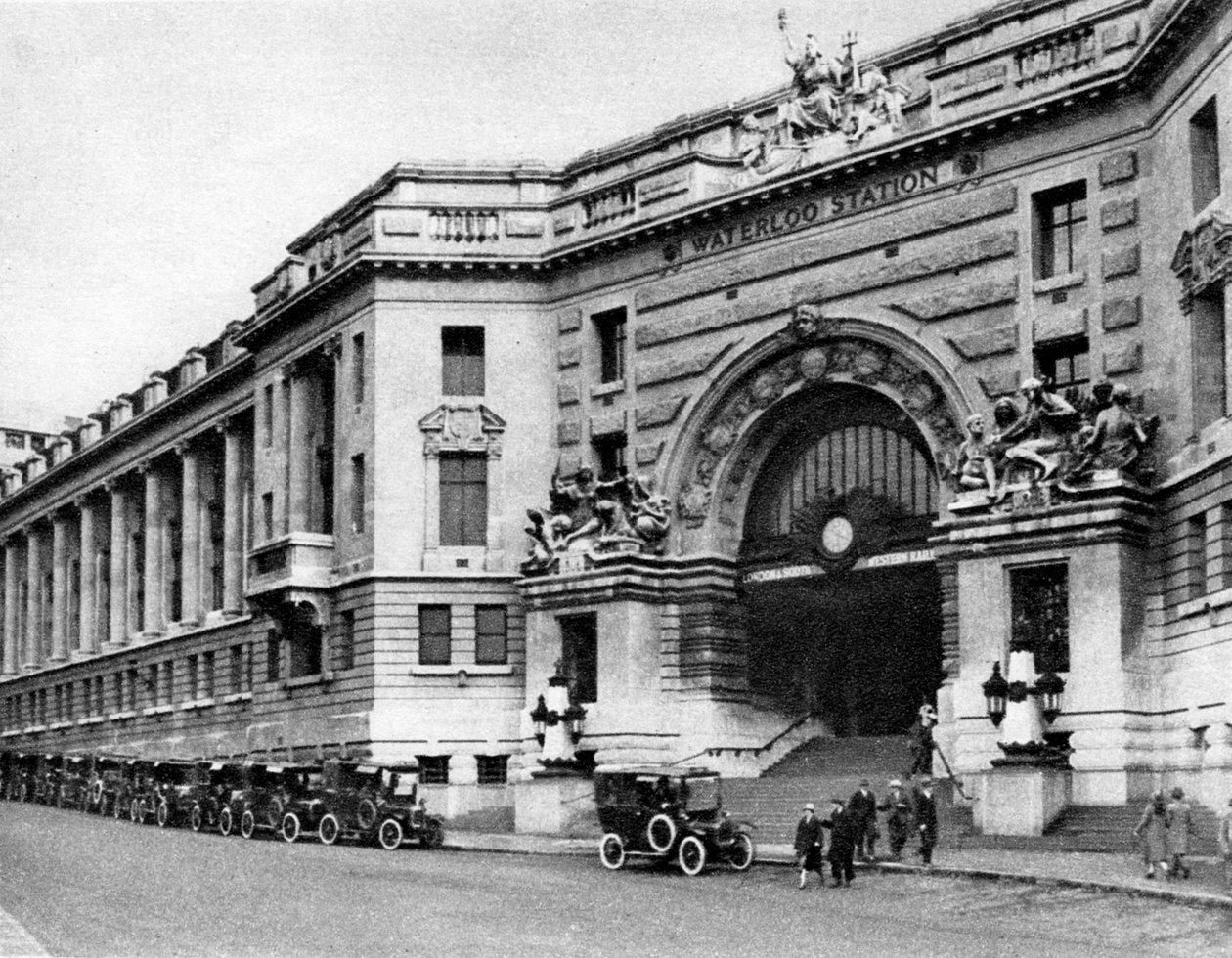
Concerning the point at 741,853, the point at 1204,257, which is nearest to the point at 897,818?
the point at 741,853

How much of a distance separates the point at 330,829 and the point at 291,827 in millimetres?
1401

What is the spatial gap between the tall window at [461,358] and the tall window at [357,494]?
3364mm

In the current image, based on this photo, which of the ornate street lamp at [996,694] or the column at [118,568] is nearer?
the ornate street lamp at [996,694]

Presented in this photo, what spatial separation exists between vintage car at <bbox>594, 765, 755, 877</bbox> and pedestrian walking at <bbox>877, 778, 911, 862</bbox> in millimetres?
2436

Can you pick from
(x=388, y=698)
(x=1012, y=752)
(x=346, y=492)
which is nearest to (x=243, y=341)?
(x=346, y=492)

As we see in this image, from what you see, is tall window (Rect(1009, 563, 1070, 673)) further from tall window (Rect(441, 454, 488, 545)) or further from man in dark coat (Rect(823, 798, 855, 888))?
tall window (Rect(441, 454, 488, 545))

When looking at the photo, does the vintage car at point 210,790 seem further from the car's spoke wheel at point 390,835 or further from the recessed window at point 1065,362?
the recessed window at point 1065,362

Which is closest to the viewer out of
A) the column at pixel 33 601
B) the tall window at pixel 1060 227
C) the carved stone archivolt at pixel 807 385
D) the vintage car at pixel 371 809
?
the vintage car at pixel 371 809

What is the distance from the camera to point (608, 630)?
44.4 metres

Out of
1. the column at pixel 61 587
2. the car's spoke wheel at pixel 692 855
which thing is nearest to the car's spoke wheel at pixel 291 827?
the car's spoke wheel at pixel 692 855

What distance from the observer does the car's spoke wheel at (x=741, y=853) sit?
30.0m

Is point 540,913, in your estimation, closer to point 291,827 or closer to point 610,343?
point 291,827

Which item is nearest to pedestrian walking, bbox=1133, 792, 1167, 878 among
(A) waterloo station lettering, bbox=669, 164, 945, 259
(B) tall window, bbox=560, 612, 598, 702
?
(A) waterloo station lettering, bbox=669, 164, 945, 259

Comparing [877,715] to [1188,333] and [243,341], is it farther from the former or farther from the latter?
[243,341]
